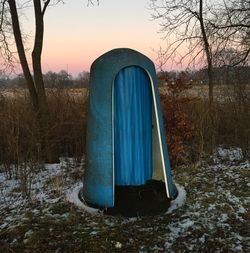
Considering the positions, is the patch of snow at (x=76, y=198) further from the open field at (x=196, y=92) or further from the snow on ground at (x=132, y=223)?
the open field at (x=196, y=92)

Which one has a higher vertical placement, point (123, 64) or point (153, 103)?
Answer: point (123, 64)

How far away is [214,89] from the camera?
11.4 m

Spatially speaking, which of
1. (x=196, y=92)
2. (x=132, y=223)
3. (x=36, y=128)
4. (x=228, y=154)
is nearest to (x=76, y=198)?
(x=132, y=223)

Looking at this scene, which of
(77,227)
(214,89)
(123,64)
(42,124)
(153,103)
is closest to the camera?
(77,227)

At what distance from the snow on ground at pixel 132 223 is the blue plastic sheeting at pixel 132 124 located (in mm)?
708

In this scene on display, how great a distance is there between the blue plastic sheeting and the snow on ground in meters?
0.71

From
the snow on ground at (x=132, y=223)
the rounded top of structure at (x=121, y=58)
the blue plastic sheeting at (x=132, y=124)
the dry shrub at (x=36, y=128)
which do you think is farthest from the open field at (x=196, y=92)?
the rounded top of structure at (x=121, y=58)

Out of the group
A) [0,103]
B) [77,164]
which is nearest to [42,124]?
[77,164]

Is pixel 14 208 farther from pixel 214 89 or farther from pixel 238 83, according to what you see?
pixel 214 89

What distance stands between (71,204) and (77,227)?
802 mm

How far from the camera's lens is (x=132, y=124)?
16.4 feet

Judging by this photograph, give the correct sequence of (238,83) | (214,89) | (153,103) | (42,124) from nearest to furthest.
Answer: (153,103)
(42,124)
(238,83)
(214,89)

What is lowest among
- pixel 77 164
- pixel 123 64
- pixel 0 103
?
pixel 77 164

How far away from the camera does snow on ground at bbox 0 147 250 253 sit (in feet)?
12.9
